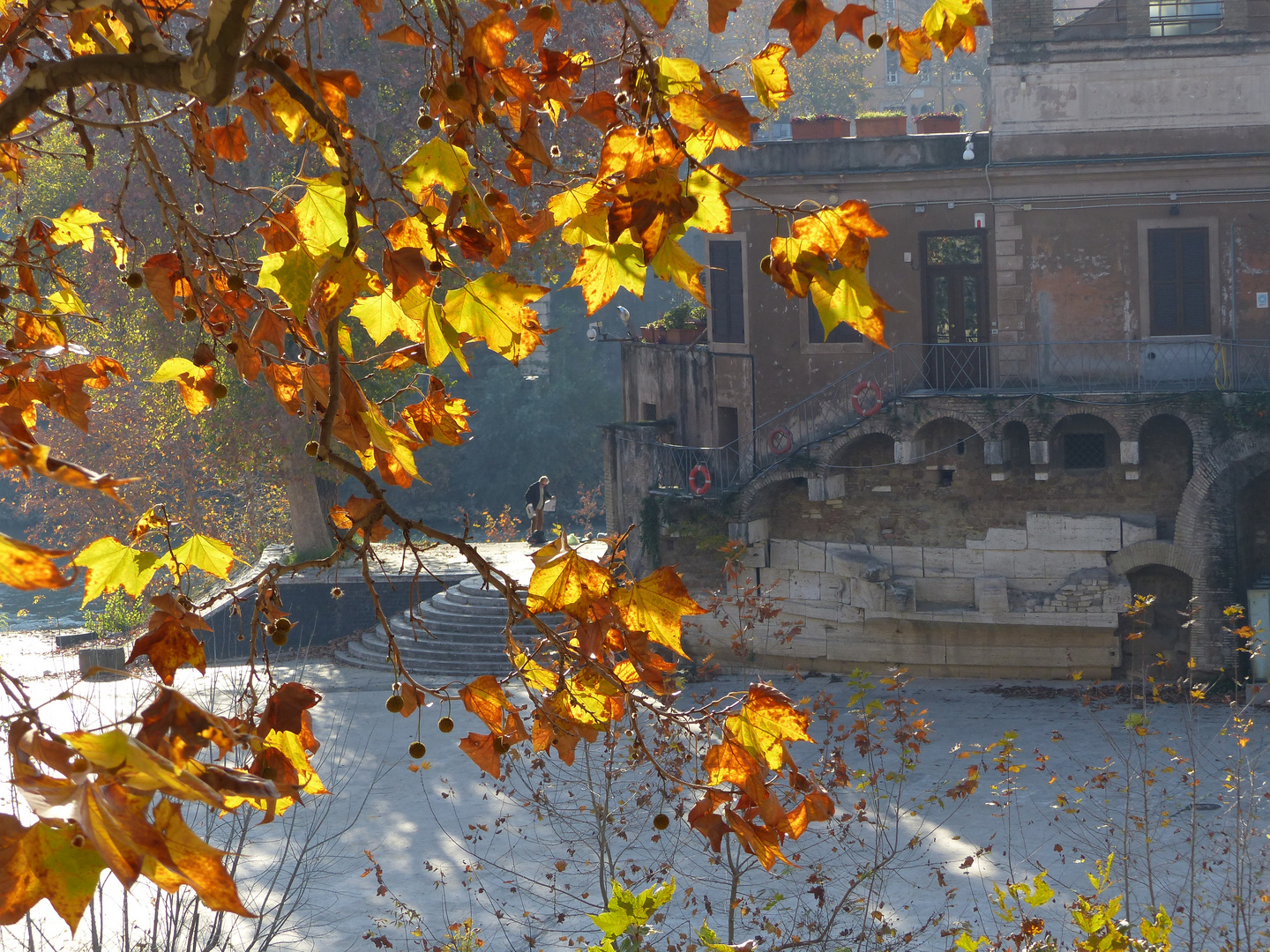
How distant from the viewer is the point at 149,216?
72.2ft

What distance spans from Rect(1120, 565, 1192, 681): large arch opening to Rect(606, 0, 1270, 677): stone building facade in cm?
4

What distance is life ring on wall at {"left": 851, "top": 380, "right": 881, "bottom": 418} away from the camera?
17.8m

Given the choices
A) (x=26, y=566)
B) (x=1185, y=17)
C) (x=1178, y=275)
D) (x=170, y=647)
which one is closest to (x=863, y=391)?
(x=1178, y=275)

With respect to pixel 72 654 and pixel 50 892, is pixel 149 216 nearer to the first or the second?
pixel 72 654

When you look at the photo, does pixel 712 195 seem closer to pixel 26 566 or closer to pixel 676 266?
pixel 676 266

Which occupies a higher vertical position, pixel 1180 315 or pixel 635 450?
pixel 1180 315

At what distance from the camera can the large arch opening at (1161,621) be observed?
17.1m

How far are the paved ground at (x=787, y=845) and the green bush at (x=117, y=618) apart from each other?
748 centimetres

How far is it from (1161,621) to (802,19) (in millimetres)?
16436

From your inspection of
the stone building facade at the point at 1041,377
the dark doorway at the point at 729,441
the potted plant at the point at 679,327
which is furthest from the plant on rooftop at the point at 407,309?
the potted plant at the point at 679,327

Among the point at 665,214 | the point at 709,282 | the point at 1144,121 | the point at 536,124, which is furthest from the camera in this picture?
the point at 709,282

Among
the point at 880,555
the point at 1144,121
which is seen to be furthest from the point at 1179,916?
the point at 1144,121

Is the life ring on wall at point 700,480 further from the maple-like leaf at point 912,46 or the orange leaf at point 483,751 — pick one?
the orange leaf at point 483,751

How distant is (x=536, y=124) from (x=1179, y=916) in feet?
23.9
